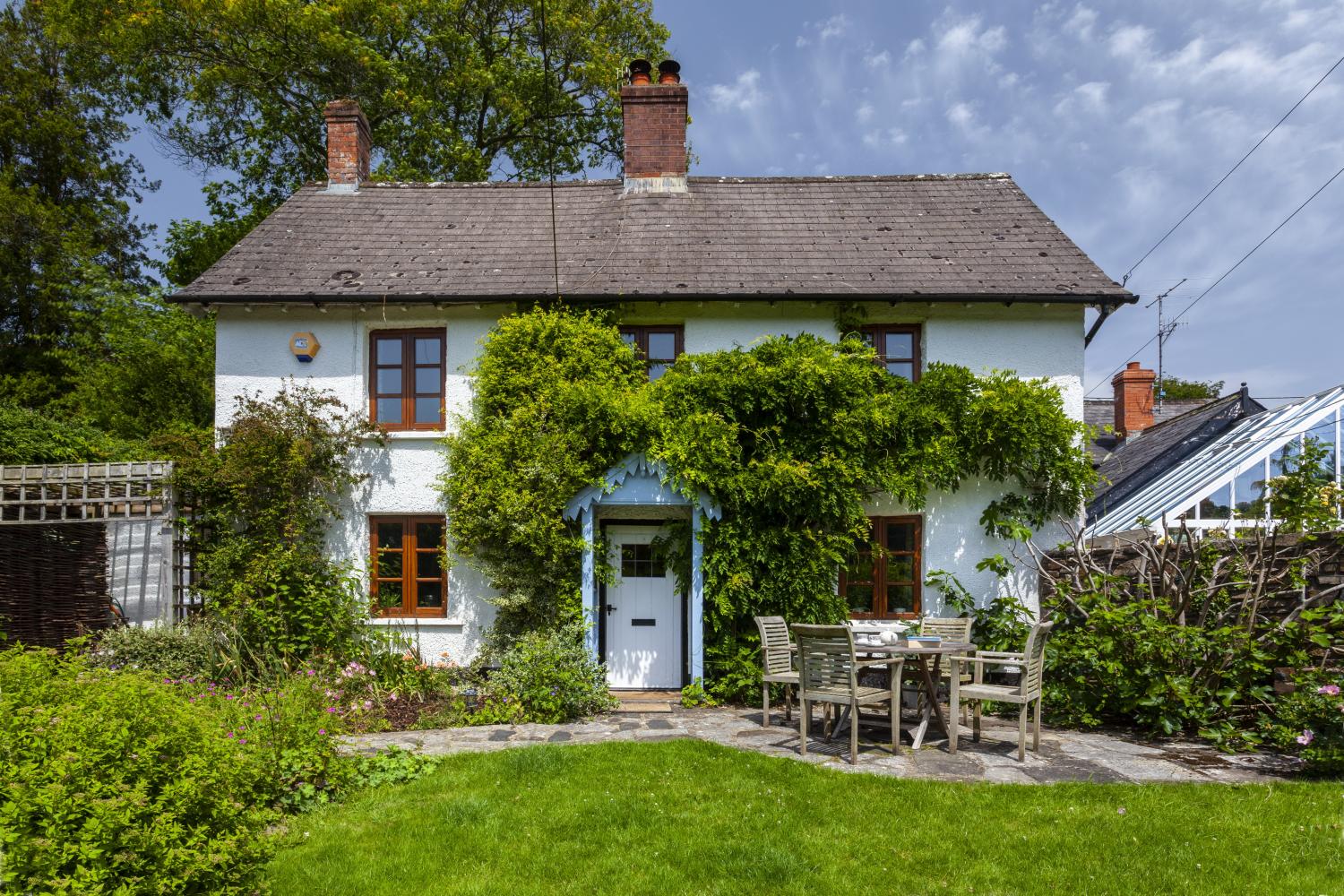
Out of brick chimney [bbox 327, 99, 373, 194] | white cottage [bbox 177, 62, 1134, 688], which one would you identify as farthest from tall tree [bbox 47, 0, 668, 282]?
white cottage [bbox 177, 62, 1134, 688]

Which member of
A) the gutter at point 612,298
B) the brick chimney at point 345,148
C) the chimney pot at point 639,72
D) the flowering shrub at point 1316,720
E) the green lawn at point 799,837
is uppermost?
the chimney pot at point 639,72

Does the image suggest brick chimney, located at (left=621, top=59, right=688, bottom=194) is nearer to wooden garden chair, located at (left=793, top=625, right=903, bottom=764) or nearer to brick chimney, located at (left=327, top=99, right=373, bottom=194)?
brick chimney, located at (left=327, top=99, right=373, bottom=194)

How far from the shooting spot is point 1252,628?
7.84 meters

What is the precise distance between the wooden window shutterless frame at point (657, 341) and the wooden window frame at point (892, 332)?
8.66 feet

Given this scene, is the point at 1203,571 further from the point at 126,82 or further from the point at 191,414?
the point at 126,82

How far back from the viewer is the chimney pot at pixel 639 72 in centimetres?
1364

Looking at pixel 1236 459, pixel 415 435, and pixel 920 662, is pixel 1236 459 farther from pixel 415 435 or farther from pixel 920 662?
pixel 415 435

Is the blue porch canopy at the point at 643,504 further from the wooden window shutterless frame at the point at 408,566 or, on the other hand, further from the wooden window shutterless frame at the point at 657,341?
the wooden window shutterless frame at the point at 408,566

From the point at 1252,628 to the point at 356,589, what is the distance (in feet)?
34.2

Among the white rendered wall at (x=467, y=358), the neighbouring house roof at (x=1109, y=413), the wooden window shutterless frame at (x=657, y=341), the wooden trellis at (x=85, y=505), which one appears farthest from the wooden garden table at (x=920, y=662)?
the neighbouring house roof at (x=1109, y=413)

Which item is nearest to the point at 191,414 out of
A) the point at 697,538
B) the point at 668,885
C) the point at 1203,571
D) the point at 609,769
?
the point at 697,538

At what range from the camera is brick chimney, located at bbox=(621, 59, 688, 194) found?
13.5 m

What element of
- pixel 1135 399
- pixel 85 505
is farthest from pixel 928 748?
pixel 1135 399

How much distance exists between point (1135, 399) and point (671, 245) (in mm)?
15503
